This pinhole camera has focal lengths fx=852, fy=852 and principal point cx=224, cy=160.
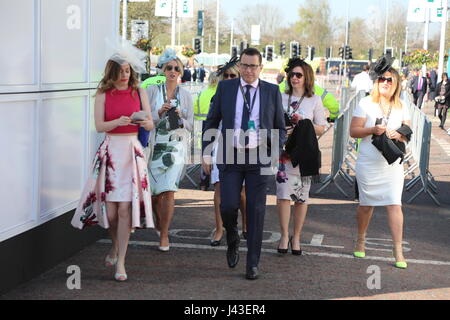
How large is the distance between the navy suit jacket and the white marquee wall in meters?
1.32

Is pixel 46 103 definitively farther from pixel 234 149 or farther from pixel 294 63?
pixel 294 63

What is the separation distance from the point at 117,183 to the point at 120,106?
0.62m

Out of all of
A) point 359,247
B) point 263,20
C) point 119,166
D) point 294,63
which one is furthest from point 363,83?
point 263,20

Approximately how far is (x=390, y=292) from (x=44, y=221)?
285cm

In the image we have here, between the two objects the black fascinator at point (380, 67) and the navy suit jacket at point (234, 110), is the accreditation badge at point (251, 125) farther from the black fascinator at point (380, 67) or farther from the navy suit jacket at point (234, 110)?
the black fascinator at point (380, 67)

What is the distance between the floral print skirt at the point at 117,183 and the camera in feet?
22.4

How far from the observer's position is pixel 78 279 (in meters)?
6.64

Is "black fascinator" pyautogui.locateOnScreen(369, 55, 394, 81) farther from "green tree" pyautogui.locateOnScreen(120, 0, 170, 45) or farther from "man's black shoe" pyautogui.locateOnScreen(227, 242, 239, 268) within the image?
"green tree" pyautogui.locateOnScreen(120, 0, 170, 45)

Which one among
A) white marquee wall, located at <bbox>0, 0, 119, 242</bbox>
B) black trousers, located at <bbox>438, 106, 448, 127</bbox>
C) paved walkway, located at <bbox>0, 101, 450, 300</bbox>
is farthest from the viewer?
black trousers, located at <bbox>438, 106, 448, 127</bbox>

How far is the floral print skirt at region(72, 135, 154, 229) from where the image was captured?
22.4ft

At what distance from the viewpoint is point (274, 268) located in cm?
735

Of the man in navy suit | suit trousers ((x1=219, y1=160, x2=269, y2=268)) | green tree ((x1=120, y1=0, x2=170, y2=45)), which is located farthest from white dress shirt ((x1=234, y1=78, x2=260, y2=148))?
green tree ((x1=120, y1=0, x2=170, y2=45))

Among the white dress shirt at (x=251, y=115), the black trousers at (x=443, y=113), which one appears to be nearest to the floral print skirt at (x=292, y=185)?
the white dress shirt at (x=251, y=115)
